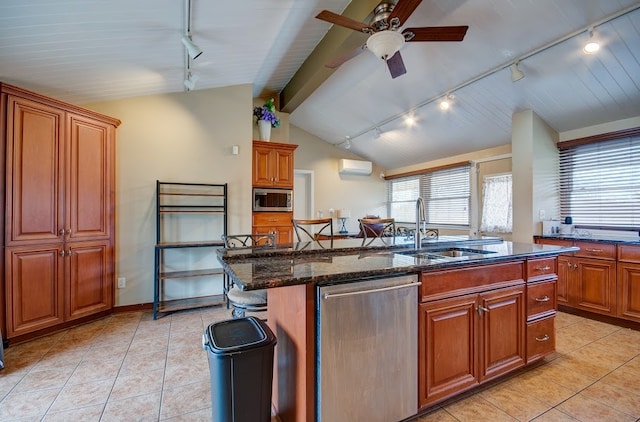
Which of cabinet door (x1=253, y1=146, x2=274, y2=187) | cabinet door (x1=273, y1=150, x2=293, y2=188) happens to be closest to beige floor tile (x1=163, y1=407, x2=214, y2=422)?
cabinet door (x1=253, y1=146, x2=274, y2=187)

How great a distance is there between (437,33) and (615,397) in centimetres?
279

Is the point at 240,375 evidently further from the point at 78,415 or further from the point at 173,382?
the point at 78,415

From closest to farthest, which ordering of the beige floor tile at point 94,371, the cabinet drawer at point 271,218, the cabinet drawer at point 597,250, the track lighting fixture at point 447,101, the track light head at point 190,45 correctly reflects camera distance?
the beige floor tile at point 94,371, the track light head at point 190,45, the cabinet drawer at point 597,250, the track lighting fixture at point 447,101, the cabinet drawer at point 271,218

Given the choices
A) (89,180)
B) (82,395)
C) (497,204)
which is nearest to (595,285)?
(497,204)

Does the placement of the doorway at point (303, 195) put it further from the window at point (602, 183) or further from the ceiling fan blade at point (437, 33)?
the window at point (602, 183)

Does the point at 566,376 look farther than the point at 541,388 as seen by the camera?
Yes

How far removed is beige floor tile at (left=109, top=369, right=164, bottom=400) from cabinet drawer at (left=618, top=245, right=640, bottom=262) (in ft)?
14.3

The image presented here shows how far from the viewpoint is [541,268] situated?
218 cm

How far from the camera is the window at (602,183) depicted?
3199 mm

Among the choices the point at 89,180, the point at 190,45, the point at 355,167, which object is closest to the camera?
the point at 190,45

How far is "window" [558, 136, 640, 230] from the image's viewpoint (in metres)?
3.20

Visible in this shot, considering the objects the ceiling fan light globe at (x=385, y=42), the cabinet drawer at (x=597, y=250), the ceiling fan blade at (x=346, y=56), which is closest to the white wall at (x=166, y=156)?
the ceiling fan blade at (x=346, y=56)

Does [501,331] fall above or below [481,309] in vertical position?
below

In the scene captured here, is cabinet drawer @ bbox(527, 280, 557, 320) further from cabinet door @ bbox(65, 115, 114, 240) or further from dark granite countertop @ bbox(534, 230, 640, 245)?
cabinet door @ bbox(65, 115, 114, 240)
